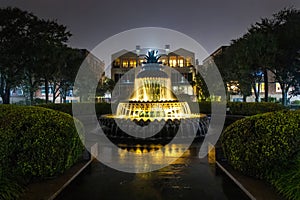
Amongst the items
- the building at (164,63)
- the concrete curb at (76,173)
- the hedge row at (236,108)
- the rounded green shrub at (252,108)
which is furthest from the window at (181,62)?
the concrete curb at (76,173)

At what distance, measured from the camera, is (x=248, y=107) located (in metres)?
30.1

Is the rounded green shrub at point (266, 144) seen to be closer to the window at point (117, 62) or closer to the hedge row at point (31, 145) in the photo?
the hedge row at point (31, 145)

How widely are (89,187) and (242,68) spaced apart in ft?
83.8

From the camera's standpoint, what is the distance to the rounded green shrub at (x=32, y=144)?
6137 mm

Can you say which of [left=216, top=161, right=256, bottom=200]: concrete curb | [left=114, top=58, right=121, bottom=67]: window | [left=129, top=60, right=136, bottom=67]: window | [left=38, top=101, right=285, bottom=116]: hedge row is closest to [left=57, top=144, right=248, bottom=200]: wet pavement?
[left=216, top=161, right=256, bottom=200]: concrete curb

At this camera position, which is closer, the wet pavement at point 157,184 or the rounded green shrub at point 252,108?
the wet pavement at point 157,184

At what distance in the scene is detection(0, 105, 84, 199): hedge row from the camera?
6086mm

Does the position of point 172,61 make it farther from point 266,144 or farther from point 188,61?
point 266,144

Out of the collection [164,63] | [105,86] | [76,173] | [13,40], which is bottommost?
[76,173]

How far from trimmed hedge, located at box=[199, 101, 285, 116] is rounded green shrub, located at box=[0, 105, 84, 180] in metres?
22.9

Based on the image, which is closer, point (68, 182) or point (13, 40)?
point (68, 182)

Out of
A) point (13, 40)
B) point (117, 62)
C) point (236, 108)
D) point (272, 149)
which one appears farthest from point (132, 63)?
point (272, 149)

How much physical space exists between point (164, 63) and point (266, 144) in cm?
7064

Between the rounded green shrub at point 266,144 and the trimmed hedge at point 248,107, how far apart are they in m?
20.7
